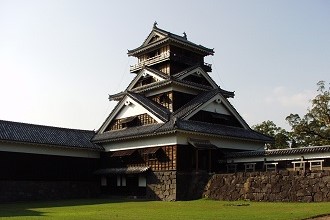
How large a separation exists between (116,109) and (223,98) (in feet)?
33.3

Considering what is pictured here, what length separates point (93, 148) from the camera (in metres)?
38.2

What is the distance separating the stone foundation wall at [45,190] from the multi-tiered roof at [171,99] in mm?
4585

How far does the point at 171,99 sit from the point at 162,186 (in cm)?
823

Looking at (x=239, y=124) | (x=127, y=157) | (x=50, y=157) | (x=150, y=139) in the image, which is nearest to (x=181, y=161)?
(x=150, y=139)

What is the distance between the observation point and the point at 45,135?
120ft

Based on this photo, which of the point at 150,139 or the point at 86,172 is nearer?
the point at 150,139

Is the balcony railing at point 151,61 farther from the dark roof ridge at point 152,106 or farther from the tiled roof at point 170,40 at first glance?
the dark roof ridge at point 152,106

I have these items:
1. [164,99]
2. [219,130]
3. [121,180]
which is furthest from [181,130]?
[121,180]

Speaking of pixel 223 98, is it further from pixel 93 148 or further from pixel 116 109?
pixel 93 148

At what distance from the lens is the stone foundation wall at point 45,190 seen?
32781mm

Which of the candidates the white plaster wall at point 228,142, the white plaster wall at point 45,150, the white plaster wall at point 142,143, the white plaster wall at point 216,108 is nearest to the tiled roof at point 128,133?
the white plaster wall at point 142,143

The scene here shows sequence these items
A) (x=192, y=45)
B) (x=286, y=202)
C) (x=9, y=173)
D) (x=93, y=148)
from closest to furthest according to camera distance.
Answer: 1. (x=286, y=202)
2. (x=9, y=173)
3. (x=93, y=148)
4. (x=192, y=45)

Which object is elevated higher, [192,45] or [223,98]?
[192,45]

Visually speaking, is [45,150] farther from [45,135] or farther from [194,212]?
[194,212]
